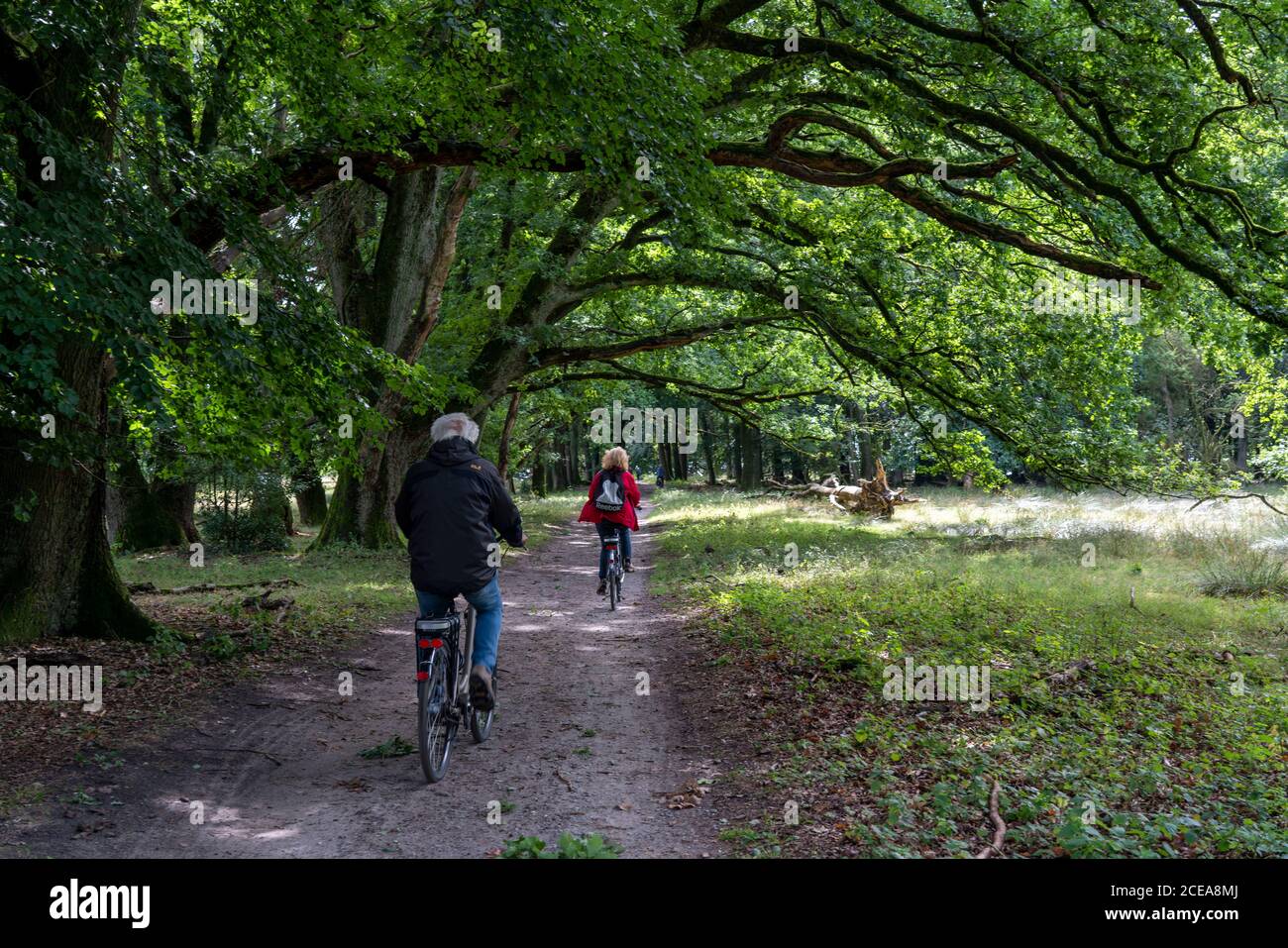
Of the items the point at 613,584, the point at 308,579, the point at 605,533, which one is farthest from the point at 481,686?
the point at 308,579

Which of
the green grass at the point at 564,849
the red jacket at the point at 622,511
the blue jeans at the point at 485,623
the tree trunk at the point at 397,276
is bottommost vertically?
the green grass at the point at 564,849

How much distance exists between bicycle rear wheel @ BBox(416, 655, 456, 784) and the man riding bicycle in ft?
0.84

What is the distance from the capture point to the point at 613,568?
12.9m

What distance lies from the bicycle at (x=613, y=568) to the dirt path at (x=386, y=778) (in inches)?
119

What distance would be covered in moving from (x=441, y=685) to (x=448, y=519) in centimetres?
109

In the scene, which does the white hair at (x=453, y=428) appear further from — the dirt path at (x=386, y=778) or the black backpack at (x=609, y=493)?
the black backpack at (x=609, y=493)

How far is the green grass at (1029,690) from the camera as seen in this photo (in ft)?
17.4

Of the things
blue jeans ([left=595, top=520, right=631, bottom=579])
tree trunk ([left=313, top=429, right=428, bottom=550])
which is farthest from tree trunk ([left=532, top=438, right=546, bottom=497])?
blue jeans ([left=595, top=520, right=631, bottom=579])

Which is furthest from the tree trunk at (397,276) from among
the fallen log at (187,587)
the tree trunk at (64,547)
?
the tree trunk at (64,547)

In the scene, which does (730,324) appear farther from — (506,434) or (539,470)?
(539,470)

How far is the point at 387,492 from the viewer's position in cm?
1828

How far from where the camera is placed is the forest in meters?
5.75

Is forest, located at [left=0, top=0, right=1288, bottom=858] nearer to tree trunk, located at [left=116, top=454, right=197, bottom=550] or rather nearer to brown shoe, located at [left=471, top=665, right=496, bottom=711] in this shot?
brown shoe, located at [left=471, top=665, right=496, bottom=711]
